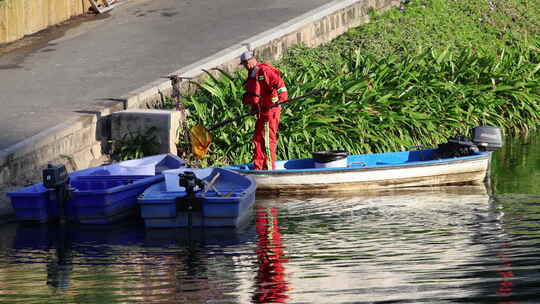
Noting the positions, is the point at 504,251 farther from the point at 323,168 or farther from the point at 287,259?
the point at 323,168

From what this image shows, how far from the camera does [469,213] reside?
1360 centimetres

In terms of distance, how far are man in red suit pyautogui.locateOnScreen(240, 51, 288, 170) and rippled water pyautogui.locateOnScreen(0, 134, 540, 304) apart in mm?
710

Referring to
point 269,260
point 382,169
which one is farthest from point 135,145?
point 269,260

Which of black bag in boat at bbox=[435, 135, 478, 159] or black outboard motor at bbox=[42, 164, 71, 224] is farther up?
black bag in boat at bbox=[435, 135, 478, 159]

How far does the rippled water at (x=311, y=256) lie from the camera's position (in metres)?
9.92

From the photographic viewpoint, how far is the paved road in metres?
16.2

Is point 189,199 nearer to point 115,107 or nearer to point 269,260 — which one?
point 269,260

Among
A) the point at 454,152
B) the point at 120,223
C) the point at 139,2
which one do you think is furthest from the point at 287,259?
the point at 139,2

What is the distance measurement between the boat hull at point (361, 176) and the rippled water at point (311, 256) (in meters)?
0.28

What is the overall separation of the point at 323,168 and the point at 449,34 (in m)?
10.4

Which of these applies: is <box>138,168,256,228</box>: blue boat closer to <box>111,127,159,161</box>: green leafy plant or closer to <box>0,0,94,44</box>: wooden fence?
<box>111,127,159,161</box>: green leafy plant

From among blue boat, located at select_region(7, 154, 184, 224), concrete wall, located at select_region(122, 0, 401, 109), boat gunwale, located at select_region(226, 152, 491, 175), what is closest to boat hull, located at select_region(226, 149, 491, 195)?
boat gunwale, located at select_region(226, 152, 491, 175)

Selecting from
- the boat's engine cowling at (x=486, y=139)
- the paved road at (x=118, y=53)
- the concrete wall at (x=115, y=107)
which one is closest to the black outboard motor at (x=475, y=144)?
the boat's engine cowling at (x=486, y=139)

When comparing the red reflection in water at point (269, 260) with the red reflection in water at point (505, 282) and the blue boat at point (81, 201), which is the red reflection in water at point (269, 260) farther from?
the red reflection in water at point (505, 282)
